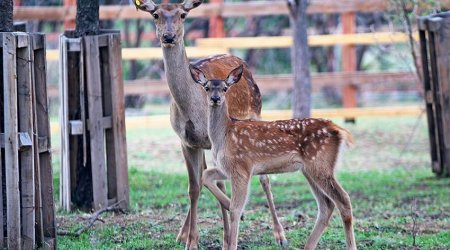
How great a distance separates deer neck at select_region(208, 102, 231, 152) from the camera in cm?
838

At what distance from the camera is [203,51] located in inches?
698

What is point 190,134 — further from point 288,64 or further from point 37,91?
point 288,64

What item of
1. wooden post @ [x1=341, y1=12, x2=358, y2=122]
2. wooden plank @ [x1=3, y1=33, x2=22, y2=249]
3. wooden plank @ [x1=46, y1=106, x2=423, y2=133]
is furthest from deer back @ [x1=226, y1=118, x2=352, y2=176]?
wooden post @ [x1=341, y1=12, x2=358, y2=122]

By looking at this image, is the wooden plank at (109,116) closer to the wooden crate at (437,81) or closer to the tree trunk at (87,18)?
the tree trunk at (87,18)

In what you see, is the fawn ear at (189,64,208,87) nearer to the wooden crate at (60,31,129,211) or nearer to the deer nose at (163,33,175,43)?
the deer nose at (163,33,175,43)

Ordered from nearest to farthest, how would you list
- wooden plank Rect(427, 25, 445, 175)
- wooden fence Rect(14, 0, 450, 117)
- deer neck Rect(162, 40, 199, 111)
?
deer neck Rect(162, 40, 199, 111), wooden plank Rect(427, 25, 445, 175), wooden fence Rect(14, 0, 450, 117)

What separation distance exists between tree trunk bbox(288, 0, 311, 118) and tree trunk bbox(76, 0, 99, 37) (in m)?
4.94

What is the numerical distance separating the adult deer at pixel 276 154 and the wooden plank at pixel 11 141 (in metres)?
1.66

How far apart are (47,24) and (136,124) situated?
526cm

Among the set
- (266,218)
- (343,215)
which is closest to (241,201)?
(343,215)

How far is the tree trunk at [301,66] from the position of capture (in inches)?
583

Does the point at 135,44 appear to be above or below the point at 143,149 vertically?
above

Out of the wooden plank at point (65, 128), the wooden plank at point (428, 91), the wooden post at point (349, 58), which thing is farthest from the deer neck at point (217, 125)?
the wooden post at point (349, 58)

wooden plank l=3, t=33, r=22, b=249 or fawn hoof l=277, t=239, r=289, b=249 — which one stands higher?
wooden plank l=3, t=33, r=22, b=249
